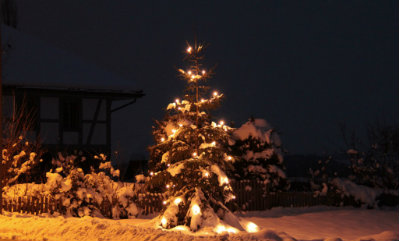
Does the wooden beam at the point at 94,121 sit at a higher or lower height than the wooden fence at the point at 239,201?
higher

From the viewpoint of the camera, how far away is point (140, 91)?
1059 inches

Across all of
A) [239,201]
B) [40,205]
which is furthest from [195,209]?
[239,201]

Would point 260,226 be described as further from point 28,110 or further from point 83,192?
point 28,110

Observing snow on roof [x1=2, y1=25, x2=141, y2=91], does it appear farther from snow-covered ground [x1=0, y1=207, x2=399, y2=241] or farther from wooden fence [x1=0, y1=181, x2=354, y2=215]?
snow-covered ground [x1=0, y1=207, x2=399, y2=241]

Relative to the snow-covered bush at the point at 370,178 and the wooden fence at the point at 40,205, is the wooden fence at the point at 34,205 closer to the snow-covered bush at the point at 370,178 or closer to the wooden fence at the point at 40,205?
the wooden fence at the point at 40,205

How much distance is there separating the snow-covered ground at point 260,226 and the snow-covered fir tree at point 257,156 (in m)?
1.27

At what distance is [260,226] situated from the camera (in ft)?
47.7

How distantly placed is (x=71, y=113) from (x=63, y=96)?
976 mm

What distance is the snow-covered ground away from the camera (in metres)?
10.1

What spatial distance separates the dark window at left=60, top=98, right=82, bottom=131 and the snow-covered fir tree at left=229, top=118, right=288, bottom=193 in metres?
9.44

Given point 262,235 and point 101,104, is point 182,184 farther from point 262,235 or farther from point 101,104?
point 101,104

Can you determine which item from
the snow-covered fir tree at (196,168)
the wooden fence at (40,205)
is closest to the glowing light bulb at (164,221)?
the snow-covered fir tree at (196,168)

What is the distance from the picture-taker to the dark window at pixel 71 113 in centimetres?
2588

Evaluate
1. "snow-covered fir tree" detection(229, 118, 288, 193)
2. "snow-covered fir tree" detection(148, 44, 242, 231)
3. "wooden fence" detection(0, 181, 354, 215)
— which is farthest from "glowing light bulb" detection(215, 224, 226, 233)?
"snow-covered fir tree" detection(229, 118, 288, 193)
